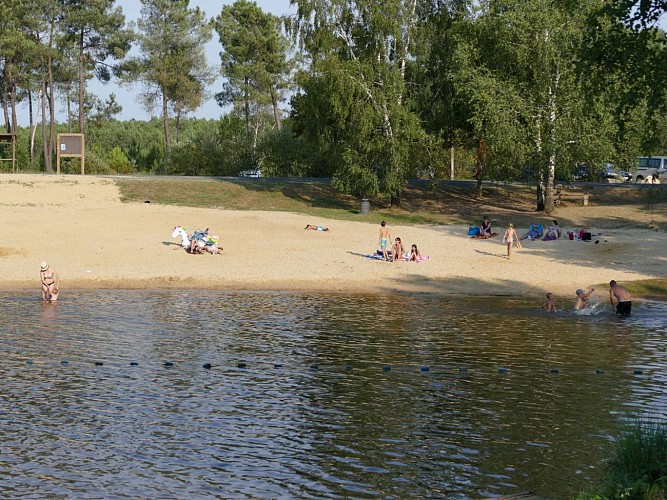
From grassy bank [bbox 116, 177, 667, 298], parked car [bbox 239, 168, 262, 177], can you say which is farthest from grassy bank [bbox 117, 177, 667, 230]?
parked car [bbox 239, 168, 262, 177]

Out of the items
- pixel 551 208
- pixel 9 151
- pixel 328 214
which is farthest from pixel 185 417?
pixel 9 151

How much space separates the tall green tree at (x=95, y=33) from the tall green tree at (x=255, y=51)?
10117 millimetres

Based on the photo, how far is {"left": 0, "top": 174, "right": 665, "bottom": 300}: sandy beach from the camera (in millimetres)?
33781

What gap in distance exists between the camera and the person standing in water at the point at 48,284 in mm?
28859

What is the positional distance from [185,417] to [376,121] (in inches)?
1483

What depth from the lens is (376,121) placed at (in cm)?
5244

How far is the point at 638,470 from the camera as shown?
10492 mm

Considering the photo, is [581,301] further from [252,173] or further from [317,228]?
[252,173]

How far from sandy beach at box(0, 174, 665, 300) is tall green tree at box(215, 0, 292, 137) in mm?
44016

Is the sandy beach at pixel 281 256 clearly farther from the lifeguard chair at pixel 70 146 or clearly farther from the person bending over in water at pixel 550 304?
the lifeguard chair at pixel 70 146

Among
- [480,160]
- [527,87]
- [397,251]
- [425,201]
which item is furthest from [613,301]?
[480,160]

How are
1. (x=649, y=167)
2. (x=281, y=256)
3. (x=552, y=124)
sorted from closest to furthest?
Answer: (x=281, y=256) < (x=552, y=124) < (x=649, y=167)

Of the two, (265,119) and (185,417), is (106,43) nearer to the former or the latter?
(265,119)

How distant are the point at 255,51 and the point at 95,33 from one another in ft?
50.6
